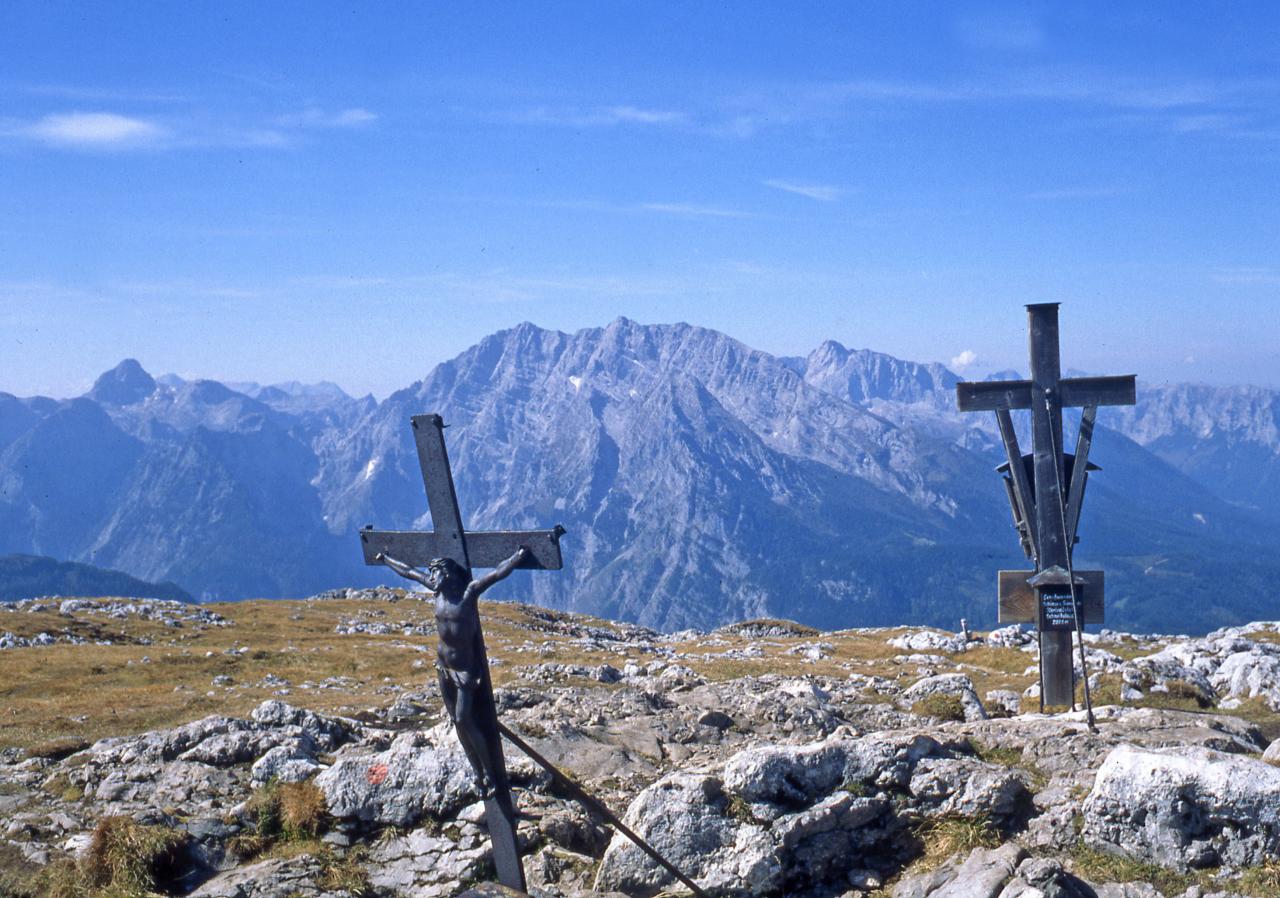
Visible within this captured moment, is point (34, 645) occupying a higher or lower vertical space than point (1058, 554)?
lower

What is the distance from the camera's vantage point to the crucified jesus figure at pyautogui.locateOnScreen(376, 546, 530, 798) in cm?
1089

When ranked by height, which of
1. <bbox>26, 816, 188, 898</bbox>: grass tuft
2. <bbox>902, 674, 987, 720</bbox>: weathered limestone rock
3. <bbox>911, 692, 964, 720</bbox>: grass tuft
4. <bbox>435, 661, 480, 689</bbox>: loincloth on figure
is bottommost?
<bbox>902, 674, 987, 720</bbox>: weathered limestone rock

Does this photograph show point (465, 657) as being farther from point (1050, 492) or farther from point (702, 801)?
point (1050, 492)

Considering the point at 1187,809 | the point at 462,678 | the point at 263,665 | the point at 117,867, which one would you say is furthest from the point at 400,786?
the point at 263,665

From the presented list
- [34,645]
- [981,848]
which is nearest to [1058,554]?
[981,848]

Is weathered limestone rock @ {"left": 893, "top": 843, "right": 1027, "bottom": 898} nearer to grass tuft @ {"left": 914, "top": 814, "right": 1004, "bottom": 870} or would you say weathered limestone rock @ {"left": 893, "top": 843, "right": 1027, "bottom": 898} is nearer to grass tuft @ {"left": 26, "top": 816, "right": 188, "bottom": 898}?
grass tuft @ {"left": 914, "top": 814, "right": 1004, "bottom": 870}

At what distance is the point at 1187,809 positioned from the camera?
1086cm

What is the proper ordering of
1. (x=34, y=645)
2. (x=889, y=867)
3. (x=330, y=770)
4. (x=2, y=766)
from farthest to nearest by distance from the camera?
(x=34, y=645) < (x=2, y=766) < (x=330, y=770) < (x=889, y=867)

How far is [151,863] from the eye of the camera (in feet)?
39.2

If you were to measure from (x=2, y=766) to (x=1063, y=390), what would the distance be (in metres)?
22.3

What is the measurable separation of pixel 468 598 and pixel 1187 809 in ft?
29.0

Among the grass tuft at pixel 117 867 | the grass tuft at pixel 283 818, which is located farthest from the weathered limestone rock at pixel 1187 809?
the grass tuft at pixel 117 867

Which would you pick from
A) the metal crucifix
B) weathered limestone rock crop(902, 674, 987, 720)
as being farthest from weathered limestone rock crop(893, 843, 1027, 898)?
weathered limestone rock crop(902, 674, 987, 720)

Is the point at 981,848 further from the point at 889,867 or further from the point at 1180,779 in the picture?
the point at 1180,779
